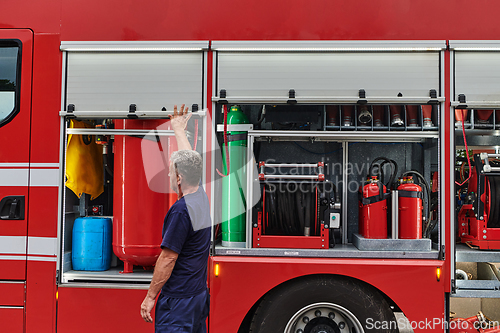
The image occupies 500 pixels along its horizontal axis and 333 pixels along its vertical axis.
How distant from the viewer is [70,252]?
3109 millimetres

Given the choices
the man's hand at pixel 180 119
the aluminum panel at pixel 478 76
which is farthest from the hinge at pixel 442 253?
the man's hand at pixel 180 119

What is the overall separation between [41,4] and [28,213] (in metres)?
1.77

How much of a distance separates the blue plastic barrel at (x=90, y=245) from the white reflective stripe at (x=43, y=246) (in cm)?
22

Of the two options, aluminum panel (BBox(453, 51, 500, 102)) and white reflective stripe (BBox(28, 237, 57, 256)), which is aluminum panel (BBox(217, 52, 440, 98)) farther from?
white reflective stripe (BBox(28, 237, 57, 256))

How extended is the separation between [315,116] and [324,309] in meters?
1.66

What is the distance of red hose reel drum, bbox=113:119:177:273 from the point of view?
2.98 m

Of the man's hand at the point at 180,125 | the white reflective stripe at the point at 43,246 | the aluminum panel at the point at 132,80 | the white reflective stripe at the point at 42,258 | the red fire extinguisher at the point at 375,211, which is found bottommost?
the white reflective stripe at the point at 42,258

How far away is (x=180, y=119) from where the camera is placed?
2732mm

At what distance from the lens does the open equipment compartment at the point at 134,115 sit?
2.87m

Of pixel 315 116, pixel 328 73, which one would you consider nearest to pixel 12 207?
pixel 315 116

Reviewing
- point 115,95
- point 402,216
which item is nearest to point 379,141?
point 402,216

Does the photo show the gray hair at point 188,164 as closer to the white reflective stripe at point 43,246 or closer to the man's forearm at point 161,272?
the man's forearm at point 161,272

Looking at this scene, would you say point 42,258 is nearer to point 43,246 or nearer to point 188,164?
point 43,246

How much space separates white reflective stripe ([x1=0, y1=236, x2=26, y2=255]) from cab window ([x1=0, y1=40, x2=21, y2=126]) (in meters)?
0.99
